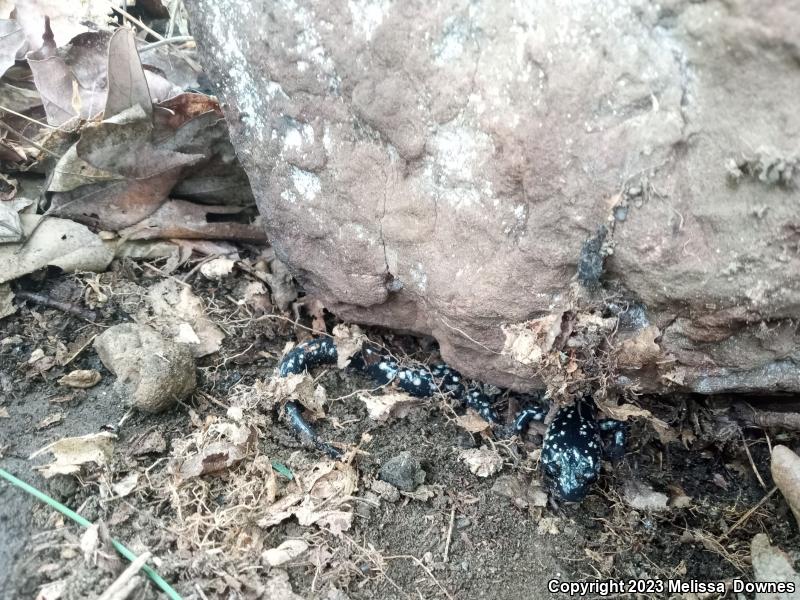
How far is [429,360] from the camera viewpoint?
3.92 metres

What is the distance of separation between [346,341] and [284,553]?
4.54 feet

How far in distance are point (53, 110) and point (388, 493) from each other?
2.99 m

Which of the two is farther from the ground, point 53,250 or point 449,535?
point 53,250

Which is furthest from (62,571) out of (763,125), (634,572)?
(763,125)

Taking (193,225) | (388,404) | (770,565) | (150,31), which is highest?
(150,31)

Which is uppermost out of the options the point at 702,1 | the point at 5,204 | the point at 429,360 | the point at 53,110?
the point at 702,1

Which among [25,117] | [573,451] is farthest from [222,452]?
[25,117]

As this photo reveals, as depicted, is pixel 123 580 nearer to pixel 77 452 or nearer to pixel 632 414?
pixel 77 452

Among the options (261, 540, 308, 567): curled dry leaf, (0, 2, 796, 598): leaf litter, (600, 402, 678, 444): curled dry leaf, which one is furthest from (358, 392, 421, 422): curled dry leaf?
(600, 402, 678, 444): curled dry leaf

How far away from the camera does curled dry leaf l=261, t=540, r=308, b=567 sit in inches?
108

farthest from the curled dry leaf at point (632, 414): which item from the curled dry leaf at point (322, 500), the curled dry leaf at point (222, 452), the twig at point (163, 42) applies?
the twig at point (163, 42)

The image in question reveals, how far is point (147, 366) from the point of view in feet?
10.8

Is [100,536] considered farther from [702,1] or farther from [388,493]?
[702,1]

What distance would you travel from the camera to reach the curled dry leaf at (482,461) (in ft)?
11.0
